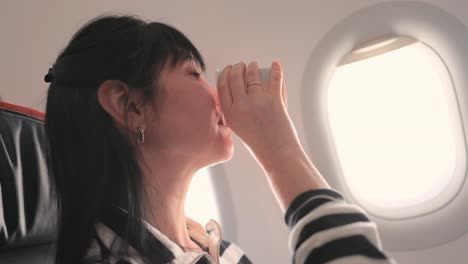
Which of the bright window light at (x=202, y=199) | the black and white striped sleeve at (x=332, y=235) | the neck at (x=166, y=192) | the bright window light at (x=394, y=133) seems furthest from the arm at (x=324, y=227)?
the bright window light at (x=202, y=199)

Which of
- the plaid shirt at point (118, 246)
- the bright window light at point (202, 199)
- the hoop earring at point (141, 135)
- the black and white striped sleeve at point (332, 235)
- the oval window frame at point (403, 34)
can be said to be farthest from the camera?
the bright window light at point (202, 199)

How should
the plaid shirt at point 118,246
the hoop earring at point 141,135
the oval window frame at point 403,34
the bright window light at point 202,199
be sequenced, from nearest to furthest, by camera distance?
the plaid shirt at point 118,246
the hoop earring at point 141,135
the oval window frame at point 403,34
the bright window light at point 202,199

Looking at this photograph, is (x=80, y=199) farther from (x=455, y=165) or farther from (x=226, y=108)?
(x=455, y=165)


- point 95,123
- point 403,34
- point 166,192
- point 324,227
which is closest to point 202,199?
point 166,192

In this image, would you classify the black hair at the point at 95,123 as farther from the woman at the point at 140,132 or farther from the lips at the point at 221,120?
the lips at the point at 221,120

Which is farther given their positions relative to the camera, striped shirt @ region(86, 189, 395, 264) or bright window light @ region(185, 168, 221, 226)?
bright window light @ region(185, 168, 221, 226)

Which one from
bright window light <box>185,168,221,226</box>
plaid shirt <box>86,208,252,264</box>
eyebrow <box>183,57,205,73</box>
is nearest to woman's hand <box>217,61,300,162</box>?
eyebrow <box>183,57,205,73</box>

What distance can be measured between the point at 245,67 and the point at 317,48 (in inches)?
17.8

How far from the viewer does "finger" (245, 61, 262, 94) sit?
2.84ft

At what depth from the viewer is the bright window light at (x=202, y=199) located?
4.83 feet

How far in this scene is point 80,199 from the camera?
0.89 m

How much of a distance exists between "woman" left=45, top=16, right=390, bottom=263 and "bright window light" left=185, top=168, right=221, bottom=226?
46 cm

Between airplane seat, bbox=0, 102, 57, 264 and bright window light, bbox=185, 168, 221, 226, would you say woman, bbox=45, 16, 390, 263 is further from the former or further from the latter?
bright window light, bbox=185, 168, 221, 226

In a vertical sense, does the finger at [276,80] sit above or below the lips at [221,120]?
above
